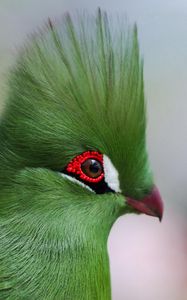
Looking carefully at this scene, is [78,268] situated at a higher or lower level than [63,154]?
lower

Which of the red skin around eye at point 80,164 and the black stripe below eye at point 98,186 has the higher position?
the red skin around eye at point 80,164

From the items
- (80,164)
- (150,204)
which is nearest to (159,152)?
(150,204)

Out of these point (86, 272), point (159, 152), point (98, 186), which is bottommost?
point (86, 272)

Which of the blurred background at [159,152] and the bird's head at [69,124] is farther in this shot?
the blurred background at [159,152]

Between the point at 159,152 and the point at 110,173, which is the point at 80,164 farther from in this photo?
the point at 159,152

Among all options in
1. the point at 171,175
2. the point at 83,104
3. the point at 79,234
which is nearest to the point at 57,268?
the point at 79,234

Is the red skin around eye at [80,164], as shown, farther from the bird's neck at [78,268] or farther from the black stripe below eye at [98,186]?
the bird's neck at [78,268]

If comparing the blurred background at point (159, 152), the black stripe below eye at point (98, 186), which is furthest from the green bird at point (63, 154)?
the blurred background at point (159, 152)
